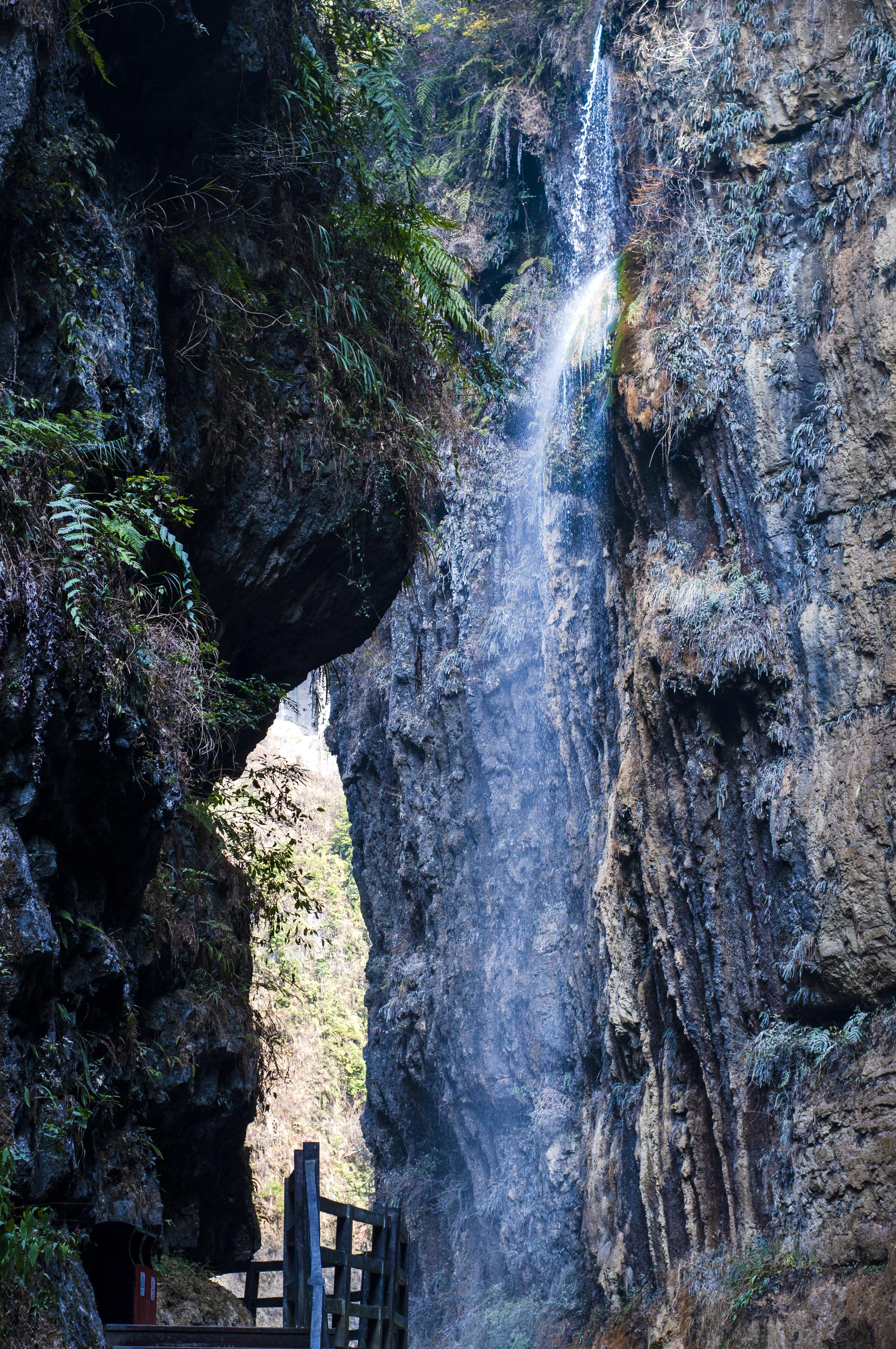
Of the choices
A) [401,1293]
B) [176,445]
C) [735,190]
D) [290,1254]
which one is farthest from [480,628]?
[290,1254]

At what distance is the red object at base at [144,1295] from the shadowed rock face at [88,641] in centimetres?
39

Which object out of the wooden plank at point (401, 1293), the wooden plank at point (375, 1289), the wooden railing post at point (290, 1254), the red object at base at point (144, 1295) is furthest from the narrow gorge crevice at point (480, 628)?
the wooden plank at point (401, 1293)

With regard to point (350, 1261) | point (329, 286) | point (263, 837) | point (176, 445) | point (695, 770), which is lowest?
point (350, 1261)

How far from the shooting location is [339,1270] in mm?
5203

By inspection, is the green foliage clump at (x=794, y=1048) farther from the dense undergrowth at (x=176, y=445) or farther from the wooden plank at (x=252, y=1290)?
the wooden plank at (x=252, y=1290)

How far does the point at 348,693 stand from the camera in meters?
20.7

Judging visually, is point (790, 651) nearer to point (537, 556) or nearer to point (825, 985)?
point (825, 985)

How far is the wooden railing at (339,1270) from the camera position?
15.7 feet

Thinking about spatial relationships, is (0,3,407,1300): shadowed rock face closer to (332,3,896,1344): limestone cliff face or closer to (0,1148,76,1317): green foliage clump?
(0,1148,76,1317): green foliage clump

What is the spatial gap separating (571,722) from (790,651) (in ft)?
16.2

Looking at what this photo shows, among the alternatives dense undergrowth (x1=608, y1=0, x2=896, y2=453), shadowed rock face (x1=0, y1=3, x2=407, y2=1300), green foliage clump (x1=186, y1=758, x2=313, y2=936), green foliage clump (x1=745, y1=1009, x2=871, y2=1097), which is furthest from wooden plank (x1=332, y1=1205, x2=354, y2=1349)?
dense undergrowth (x1=608, y1=0, x2=896, y2=453)

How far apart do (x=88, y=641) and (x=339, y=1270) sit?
3.31m

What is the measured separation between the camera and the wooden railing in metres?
4.79

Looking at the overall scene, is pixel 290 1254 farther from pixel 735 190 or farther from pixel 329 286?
pixel 735 190
